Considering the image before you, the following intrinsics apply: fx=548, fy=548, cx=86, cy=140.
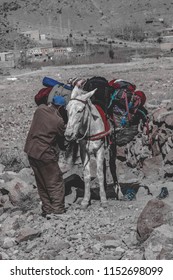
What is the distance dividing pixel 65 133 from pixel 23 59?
36360 millimetres

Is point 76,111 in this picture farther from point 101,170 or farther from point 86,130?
point 101,170

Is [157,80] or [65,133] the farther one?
[157,80]

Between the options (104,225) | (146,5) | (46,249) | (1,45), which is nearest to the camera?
(46,249)

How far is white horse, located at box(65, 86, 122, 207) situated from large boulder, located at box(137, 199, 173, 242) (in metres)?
1.26

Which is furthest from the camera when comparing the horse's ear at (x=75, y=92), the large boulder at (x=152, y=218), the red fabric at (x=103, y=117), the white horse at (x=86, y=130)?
the red fabric at (x=103, y=117)

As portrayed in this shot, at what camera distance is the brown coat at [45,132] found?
21.6ft

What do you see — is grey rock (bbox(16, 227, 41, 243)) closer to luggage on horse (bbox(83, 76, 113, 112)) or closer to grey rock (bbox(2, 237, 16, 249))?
grey rock (bbox(2, 237, 16, 249))

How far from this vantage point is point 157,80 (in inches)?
797

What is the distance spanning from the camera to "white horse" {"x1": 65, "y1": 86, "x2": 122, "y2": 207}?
254 inches

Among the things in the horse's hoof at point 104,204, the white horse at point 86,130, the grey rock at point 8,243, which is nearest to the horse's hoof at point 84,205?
the white horse at point 86,130

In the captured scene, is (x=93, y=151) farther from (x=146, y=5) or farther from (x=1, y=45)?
(x=146, y=5)

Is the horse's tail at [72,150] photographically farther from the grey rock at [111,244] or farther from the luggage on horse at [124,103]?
the grey rock at [111,244]

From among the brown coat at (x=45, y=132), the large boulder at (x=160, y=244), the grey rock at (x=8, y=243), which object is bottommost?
the grey rock at (x=8, y=243)

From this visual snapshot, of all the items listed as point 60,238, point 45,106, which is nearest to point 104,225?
point 60,238
